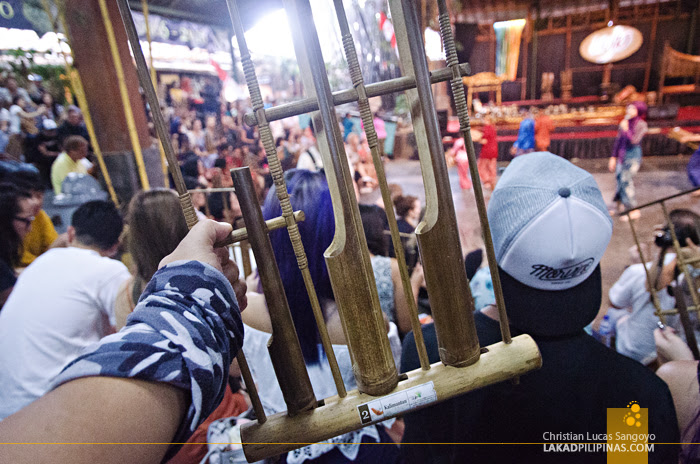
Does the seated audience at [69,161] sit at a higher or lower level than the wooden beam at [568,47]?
lower

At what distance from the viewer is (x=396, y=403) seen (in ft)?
2.05

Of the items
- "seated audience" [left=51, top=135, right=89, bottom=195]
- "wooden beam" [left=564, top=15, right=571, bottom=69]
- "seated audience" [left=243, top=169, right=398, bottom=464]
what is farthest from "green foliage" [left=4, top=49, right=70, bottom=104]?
"wooden beam" [left=564, top=15, right=571, bottom=69]

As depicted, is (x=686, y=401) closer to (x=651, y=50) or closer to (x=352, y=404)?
(x=352, y=404)

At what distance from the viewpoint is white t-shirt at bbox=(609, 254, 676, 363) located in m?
1.64

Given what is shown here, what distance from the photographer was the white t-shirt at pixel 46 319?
1.36 m

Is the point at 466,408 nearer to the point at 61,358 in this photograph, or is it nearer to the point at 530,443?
the point at 530,443

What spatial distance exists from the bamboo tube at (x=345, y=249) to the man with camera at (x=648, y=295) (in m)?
1.53

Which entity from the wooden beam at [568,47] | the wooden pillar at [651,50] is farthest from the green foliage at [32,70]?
the wooden pillar at [651,50]

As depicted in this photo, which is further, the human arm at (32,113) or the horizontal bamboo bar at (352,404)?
the human arm at (32,113)

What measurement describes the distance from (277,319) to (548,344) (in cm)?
61

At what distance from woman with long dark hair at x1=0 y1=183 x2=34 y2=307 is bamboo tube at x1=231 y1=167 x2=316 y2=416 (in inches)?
101

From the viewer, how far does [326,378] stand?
118cm

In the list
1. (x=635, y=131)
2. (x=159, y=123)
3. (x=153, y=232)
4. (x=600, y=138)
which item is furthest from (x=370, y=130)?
(x=600, y=138)

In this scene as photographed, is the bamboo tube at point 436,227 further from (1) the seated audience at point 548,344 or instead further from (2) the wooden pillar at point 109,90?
(2) the wooden pillar at point 109,90
